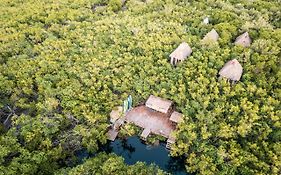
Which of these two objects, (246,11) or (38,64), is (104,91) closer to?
(38,64)

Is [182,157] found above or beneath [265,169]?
beneath

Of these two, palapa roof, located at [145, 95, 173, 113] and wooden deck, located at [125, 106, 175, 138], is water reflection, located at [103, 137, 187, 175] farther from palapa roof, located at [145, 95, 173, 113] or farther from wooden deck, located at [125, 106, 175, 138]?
palapa roof, located at [145, 95, 173, 113]

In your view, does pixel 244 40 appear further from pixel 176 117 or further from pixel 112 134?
pixel 112 134

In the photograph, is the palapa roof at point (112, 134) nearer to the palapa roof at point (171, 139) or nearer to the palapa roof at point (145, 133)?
the palapa roof at point (145, 133)

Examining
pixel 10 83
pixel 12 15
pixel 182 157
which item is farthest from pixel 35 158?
pixel 12 15

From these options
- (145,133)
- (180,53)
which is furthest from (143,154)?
(180,53)

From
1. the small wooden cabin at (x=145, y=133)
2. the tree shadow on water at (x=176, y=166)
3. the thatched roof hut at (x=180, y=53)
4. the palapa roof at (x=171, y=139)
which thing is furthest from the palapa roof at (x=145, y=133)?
the thatched roof hut at (x=180, y=53)
